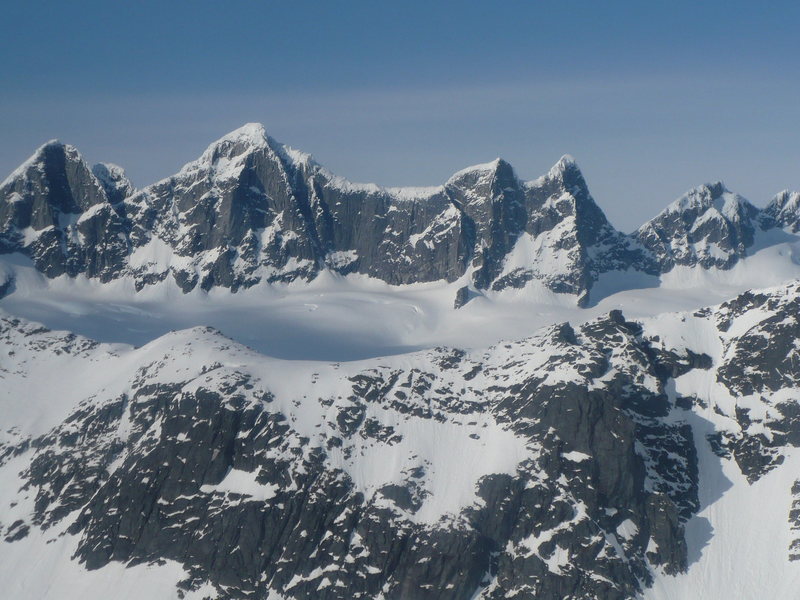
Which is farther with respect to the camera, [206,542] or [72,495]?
[72,495]

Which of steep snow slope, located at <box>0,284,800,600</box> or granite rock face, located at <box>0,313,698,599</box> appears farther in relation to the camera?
steep snow slope, located at <box>0,284,800,600</box>

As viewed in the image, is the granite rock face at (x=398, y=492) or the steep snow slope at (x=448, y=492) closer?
the granite rock face at (x=398, y=492)

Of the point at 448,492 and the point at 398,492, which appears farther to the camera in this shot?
the point at 448,492

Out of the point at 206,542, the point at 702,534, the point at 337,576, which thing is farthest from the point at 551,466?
the point at 206,542

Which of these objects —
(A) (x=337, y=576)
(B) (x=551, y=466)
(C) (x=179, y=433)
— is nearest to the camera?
(A) (x=337, y=576)

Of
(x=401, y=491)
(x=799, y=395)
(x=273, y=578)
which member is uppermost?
(x=799, y=395)

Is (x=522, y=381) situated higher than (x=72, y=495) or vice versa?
(x=522, y=381)

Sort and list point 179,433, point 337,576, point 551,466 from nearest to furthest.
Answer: point 337,576
point 551,466
point 179,433

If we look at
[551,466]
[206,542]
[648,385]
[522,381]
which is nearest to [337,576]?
[206,542]

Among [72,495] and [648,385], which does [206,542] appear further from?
[648,385]
